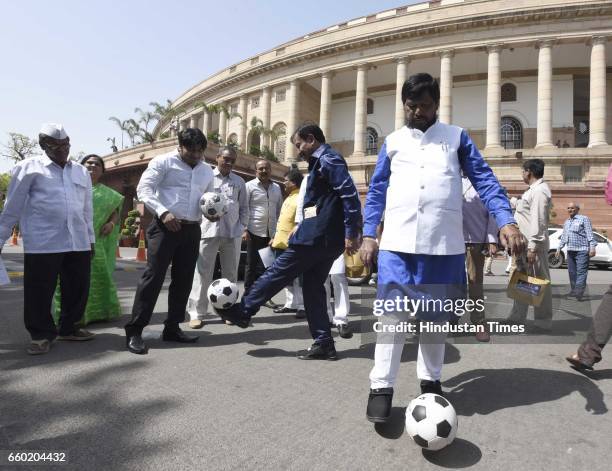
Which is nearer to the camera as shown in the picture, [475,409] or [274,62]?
[475,409]

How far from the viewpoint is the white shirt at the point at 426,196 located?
2.45m

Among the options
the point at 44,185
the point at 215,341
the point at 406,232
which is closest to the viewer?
the point at 406,232

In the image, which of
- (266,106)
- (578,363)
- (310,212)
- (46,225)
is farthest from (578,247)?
(266,106)

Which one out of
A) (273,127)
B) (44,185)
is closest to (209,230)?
(44,185)

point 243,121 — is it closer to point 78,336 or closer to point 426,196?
point 78,336

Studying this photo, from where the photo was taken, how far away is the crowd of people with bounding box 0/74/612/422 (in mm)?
2482

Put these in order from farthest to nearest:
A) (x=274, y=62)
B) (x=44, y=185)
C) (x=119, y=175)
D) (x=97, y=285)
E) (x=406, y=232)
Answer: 1. (x=274, y=62)
2. (x=119, y=175)
3. (x=97, y=285)
4. (x=44, y=185)
5. (x=406, y=232)

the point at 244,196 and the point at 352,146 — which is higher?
the point at 352,146

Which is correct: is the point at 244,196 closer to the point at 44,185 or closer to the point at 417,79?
the point at 44,185

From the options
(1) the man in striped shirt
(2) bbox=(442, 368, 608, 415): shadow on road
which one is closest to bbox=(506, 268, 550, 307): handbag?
(2) bbox=(442, 368, 608, 415): shadow on road

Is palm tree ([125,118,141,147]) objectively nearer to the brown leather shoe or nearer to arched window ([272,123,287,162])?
arched window ([272,123,287,162])

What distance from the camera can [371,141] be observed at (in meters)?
38.3

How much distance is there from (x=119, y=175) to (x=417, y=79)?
27667 millimetres

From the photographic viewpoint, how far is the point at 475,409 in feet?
8.47
